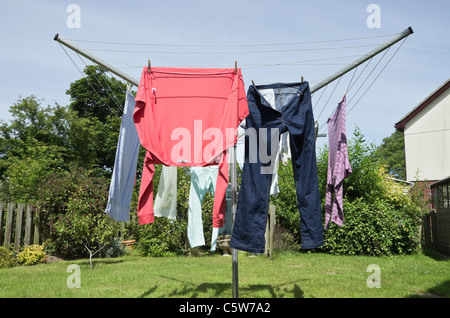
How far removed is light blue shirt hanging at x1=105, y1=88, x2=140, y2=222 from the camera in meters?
5.49

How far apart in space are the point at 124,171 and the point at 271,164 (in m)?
2.20

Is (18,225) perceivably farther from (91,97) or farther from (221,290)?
(91,97)

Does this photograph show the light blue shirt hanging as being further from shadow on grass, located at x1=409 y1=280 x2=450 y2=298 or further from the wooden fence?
the wooden fence

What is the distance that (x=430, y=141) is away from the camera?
1867cm

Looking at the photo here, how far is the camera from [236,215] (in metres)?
5.11

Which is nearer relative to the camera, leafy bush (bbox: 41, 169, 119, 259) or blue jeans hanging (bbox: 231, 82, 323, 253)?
blue jeans hanging (bbox: 231, 82, 323, 253)

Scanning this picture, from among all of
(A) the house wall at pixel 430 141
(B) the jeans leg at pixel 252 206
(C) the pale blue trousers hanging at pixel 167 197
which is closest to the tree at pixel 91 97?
(A) the house wall at pixel 430 141

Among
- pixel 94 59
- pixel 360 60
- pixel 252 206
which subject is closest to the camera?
pixel 252 206

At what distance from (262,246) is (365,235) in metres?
7.64

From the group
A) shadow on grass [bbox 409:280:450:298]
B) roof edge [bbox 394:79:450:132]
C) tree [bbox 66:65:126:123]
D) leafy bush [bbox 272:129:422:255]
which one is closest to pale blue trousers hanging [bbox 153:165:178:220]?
shadow on grass [bbox 409:280:450:298]

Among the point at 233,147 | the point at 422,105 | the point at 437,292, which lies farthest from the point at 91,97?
the point at 437,292

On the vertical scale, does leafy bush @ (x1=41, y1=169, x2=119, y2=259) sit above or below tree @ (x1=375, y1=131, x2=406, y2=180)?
below

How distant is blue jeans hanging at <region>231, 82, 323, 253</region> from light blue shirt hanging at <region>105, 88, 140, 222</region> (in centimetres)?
172
